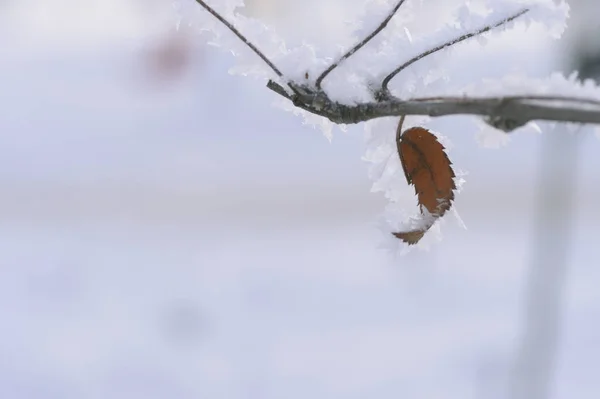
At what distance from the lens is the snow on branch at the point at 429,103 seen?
1.15 ft

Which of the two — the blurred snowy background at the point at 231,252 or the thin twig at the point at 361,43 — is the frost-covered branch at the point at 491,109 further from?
the blurred snowy background at the point at 231,252

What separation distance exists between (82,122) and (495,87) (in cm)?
572

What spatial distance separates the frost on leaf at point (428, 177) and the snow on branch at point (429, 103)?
6 centimetres

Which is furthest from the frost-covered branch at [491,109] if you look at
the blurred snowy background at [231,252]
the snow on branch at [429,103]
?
the blurred snowy background at [231,252]

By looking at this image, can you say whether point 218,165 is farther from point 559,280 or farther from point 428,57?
point 428,57

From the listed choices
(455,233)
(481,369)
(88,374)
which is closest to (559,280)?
(481,369)

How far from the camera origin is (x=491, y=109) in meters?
0.38

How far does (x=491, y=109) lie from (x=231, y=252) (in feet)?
12.4

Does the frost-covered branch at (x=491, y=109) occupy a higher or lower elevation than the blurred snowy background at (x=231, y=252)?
lower

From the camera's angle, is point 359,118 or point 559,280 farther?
point 559,280

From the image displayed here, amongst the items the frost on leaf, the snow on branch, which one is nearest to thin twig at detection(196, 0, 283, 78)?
the snow on branch

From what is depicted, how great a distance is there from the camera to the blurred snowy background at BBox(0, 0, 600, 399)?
292cm

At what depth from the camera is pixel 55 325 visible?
330cm

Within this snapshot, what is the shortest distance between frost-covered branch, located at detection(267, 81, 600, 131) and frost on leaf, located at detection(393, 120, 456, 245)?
7 centimetres
